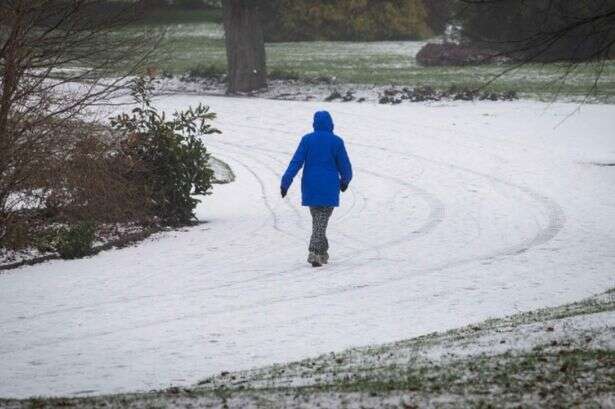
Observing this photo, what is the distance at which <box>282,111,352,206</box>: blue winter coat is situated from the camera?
13148 millimetres

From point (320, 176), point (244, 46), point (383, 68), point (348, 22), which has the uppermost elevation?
point (348, 22)

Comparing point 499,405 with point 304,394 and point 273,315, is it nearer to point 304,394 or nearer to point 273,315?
point 304,394

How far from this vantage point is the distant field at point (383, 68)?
3712cm

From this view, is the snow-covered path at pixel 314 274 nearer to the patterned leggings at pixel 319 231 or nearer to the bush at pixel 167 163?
the patterned leggings at pixel 319 231

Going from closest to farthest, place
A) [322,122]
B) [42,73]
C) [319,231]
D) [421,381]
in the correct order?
[421,381], [319,231], [322,122], [42,73]

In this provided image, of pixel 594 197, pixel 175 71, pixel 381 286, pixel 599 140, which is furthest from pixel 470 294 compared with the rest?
pixel 175 71

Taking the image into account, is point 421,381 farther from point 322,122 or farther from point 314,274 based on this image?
point 322,122

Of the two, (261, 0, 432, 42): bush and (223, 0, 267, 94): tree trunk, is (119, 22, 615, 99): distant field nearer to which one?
(261, 0, 432, 42): bush

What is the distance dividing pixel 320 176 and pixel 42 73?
3701 millimetres

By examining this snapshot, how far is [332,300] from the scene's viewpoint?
11250mm

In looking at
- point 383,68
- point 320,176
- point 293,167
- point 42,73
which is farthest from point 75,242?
point 383,68

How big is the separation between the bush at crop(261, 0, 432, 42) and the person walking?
4634 centimetres

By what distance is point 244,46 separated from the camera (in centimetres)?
3656

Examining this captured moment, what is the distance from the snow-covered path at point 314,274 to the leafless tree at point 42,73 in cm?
127
